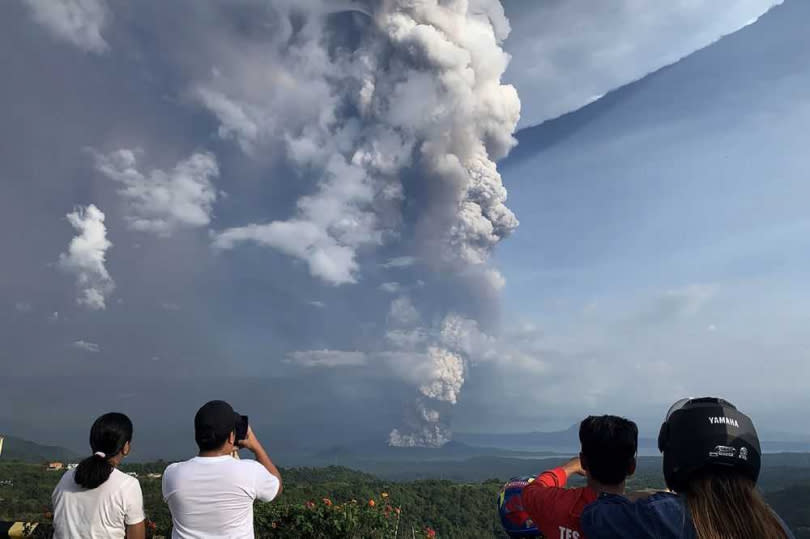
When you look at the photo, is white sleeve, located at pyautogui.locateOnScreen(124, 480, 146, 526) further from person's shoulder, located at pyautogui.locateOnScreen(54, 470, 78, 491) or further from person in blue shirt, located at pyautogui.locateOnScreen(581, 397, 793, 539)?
person in blue shirt, located at pyautogui.locateOnScreen(581, 397, 793, 539)

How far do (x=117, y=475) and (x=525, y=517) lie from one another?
2.26 metres

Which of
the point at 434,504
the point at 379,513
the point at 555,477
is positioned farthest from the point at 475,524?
the point at 555,477

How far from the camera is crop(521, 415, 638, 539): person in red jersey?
2.11 meters

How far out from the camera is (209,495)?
9.49 ft

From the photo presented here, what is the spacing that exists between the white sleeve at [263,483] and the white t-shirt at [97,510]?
0.75 metres

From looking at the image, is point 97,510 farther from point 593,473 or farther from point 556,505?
point 593,473

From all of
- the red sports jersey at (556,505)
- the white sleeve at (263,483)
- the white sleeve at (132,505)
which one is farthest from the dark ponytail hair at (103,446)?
the red sports jersey at (556,505)

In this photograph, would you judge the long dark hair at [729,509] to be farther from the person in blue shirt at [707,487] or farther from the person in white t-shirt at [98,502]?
the person in white t-shirt at [98,502]

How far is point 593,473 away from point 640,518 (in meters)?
0.53

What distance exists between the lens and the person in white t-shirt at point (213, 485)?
2.89m

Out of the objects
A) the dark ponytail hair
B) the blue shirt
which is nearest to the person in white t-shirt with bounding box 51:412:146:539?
the dark ponytail hair

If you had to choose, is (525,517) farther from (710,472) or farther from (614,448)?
(710,472)

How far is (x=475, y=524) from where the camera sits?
5575 cm

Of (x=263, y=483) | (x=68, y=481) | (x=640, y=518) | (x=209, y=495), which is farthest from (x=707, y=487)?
(x=68, y=481)
